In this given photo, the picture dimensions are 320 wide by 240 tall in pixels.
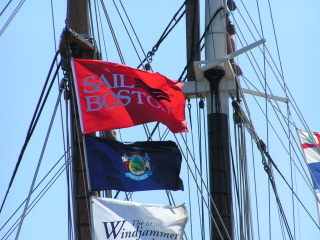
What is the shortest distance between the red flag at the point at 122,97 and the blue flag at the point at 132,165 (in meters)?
0.40

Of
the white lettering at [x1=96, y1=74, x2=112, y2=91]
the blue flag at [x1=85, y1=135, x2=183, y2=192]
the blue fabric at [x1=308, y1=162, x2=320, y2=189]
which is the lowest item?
the blue flag at [x1=85, y1=135, x2=183, y2=192]

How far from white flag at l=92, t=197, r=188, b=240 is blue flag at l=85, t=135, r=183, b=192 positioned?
42cm

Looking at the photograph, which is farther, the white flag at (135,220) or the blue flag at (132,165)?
the blue flag at (132,165)

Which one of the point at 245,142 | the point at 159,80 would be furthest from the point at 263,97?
the point at 159,80

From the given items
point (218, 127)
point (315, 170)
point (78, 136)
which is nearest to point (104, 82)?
point (78, 136)

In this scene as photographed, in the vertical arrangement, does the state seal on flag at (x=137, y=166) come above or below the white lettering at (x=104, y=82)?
below

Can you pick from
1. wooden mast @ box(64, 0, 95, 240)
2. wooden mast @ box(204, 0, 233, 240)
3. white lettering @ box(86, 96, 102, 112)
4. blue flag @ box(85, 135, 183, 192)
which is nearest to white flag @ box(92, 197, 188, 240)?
wooden mast @ box(64, 0, 95, 240)

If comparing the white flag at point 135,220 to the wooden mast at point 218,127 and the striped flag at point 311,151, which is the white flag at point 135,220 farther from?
the striped flag at point 311,151

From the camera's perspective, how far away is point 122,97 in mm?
22891

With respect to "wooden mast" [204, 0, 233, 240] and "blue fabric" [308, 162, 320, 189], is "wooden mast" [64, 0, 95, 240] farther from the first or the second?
"blue fabric" [308, 162, 320, 189]

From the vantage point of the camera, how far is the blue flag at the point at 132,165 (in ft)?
71.4

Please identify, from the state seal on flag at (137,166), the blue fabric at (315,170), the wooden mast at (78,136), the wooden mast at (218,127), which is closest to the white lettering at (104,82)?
the wooden mast at (78,136)

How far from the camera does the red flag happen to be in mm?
22109

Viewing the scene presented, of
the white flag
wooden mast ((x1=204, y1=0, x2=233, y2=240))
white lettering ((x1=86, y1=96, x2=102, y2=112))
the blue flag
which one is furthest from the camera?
wooden mast ((x1=204, y1=0, x2=233, y2=240))
